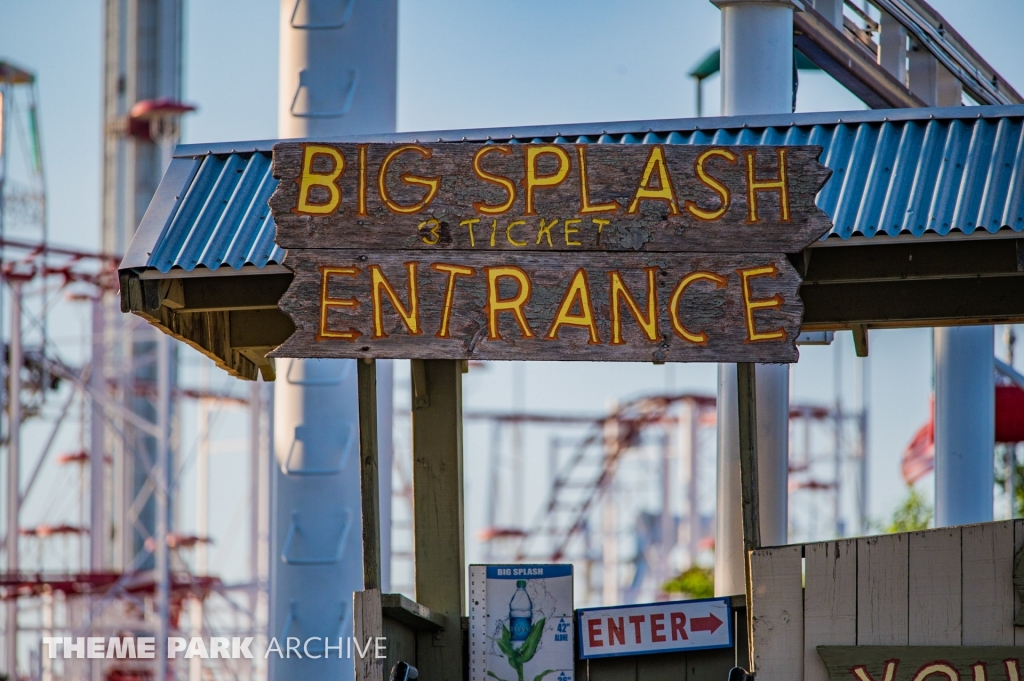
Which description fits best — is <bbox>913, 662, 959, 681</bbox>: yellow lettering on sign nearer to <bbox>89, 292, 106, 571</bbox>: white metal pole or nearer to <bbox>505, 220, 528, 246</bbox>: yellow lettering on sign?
<bbox>505, 220, 528, 246</bbox>: yellow lettering on sign

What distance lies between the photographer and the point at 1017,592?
701cm

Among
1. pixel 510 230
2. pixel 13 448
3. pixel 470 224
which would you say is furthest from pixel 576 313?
pixel 13 448

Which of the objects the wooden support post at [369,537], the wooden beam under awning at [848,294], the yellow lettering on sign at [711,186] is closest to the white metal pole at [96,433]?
the wooden beam under awning at [848,294]

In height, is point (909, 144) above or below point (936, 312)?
above

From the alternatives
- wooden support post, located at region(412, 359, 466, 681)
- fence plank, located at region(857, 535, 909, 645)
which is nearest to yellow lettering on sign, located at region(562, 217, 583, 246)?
wooden support post, located at region(412, 359, 466, 681)

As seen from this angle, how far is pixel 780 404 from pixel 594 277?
171 inches

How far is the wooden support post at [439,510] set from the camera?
8.12 metres

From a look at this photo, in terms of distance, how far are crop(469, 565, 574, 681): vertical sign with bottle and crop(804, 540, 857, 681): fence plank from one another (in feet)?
4.25

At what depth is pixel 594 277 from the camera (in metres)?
7.20

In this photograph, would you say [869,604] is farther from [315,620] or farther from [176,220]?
[315,620]

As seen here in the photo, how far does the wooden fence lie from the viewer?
23.1 feet

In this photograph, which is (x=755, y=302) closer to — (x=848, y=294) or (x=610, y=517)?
(x=848, y=294)

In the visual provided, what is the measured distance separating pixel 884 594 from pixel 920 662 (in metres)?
0.33

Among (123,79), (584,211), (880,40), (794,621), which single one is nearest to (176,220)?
(584,211)
